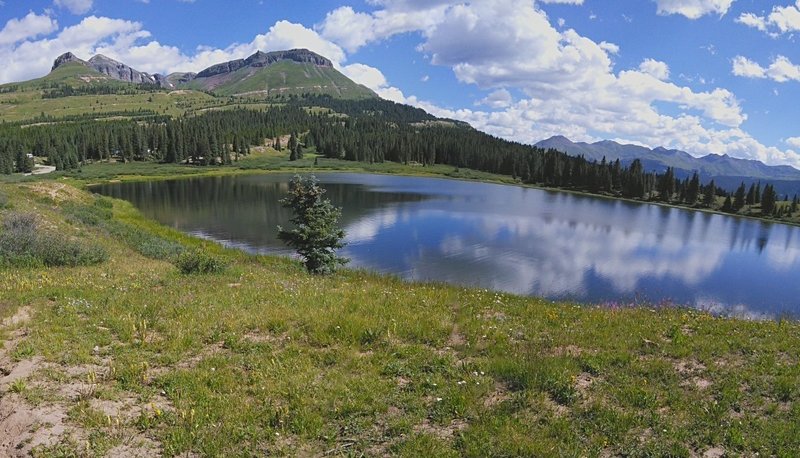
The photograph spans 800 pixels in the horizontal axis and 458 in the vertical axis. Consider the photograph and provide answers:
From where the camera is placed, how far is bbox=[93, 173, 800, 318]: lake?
4310 cm

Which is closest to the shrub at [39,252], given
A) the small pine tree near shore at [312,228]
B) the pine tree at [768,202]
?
the small pine tree near shore at [312,228]

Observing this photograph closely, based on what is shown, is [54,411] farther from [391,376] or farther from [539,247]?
[539,247]

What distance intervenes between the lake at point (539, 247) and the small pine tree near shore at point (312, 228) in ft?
39.7

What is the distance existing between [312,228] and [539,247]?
37.2m

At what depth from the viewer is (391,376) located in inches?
404

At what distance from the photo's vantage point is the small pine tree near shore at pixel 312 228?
99.0 ft

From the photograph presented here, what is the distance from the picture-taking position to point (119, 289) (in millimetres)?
15828

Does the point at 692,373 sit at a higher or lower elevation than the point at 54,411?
higher

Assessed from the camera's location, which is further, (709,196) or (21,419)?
(709,196)

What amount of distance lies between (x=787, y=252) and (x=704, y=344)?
8864 cm

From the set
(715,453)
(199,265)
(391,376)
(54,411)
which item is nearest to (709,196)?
(199,265)

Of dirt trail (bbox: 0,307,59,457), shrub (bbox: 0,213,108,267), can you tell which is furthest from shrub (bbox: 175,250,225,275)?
dirt trail (bbox: 0,307,59,457)

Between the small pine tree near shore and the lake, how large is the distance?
12106mm

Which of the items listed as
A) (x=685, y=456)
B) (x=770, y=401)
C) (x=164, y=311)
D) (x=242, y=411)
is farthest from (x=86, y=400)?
(x=770, y=401)
